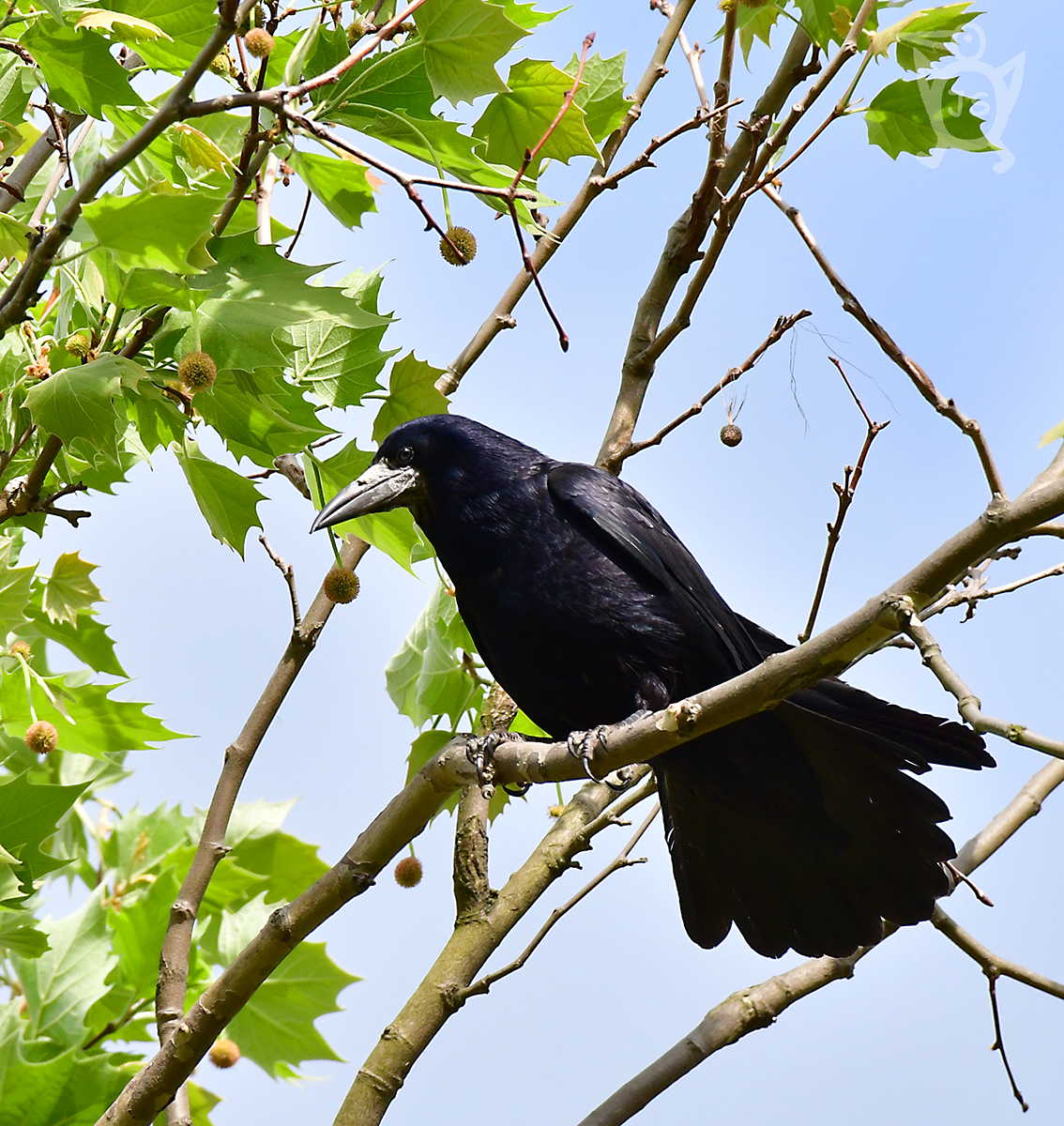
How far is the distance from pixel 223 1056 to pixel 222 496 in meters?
1.81

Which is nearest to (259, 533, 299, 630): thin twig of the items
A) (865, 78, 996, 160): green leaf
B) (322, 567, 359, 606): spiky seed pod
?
(322, 567, 359, 606): spiky seed pod

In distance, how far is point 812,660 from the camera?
73.1 inches

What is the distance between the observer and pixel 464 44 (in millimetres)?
2473

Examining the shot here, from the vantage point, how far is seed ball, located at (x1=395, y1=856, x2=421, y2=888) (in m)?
3.39

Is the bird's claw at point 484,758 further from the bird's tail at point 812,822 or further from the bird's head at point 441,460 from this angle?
the bird's head at point 441,460

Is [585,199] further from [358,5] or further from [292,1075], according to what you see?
[292,1075]

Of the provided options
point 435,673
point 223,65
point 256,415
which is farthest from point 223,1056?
point 223,65

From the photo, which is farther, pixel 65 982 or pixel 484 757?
pixel 65 982

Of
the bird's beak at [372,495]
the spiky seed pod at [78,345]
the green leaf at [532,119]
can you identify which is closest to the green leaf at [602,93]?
the green leaf at [532,119]

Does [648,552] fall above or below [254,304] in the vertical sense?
above

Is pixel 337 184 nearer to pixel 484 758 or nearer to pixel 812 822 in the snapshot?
pixel 484 758

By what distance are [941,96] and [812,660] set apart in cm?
203

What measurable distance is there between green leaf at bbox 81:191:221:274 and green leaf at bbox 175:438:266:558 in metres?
0.60

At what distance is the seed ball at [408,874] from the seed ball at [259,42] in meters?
2.17
